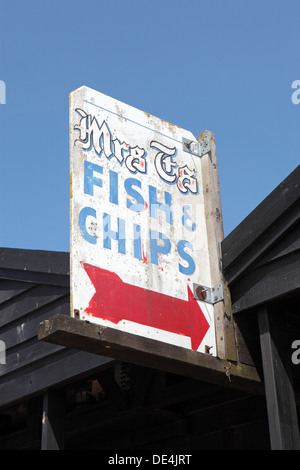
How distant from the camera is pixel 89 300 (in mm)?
4121

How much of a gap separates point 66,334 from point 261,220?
1686mm

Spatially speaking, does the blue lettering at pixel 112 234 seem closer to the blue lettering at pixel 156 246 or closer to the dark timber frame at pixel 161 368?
the blue lettering at pixel 156 246

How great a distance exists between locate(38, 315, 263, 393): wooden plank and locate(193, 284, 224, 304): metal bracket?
404mm

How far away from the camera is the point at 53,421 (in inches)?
236

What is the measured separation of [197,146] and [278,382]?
5.82ft

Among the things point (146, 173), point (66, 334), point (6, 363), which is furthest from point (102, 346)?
point (6, 363)

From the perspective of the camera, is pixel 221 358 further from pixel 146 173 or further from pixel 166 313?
pixel 146 173

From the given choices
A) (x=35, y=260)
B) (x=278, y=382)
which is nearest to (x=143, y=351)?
(x=278, y=382)

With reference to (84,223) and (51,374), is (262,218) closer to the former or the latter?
(84,223)

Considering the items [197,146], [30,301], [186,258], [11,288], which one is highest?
[197,146]

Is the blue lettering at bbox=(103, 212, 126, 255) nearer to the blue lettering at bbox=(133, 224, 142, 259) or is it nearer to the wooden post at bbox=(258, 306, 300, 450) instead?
the blue lettering at bbox=(133, 224, 142, 259)

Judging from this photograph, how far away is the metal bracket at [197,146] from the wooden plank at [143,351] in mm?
1481

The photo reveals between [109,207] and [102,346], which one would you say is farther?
[109,207]
